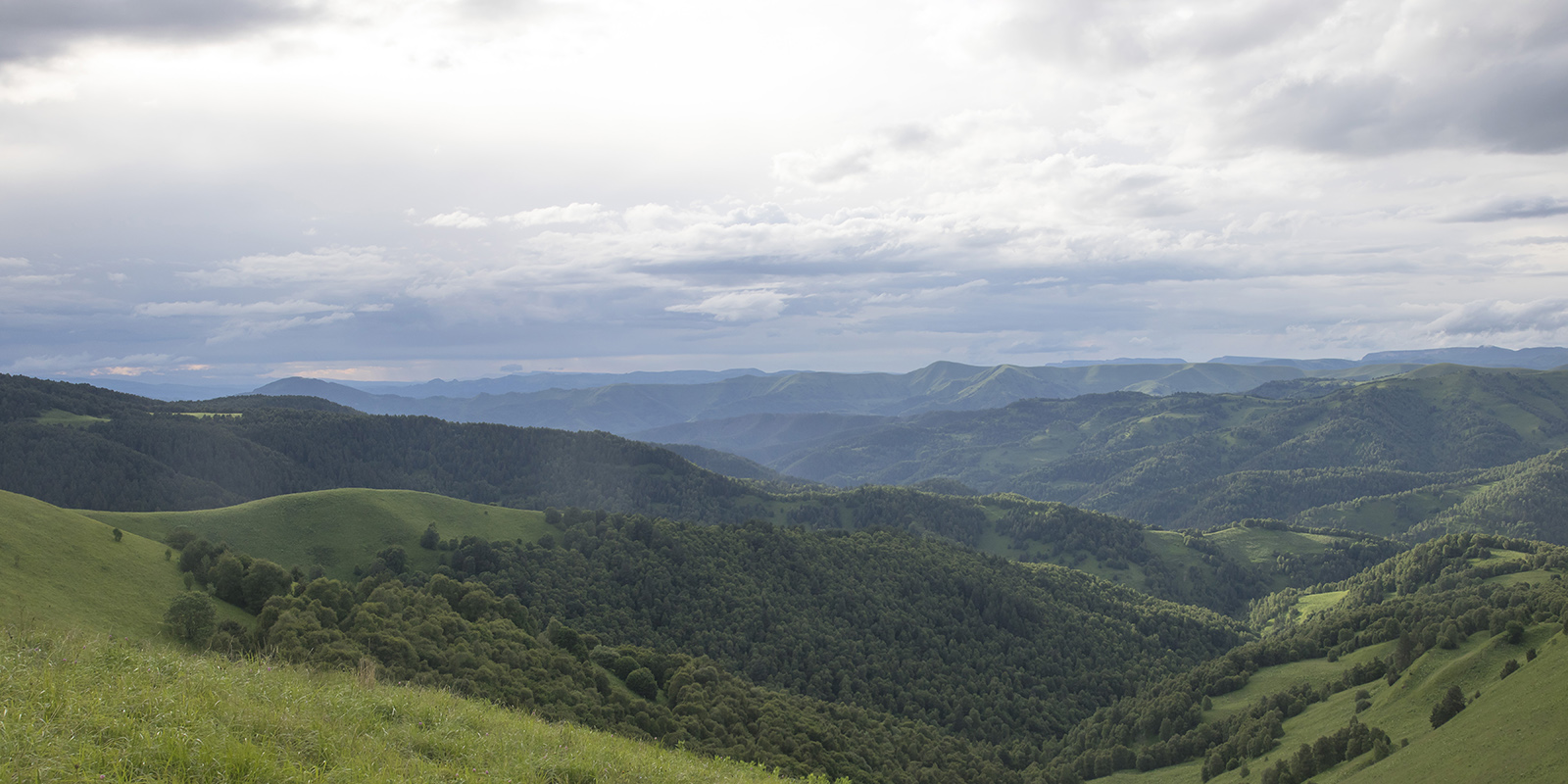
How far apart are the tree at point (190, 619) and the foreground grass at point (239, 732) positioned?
78.9 ft

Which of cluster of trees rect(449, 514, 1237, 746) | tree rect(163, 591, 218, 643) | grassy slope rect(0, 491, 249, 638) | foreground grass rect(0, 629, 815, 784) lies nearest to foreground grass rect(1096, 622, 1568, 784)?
cluster of trees rect(449, 514, 1237, 746)

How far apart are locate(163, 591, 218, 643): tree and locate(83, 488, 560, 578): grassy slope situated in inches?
3469

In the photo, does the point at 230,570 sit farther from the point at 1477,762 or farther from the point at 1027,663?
the point at 1027,663

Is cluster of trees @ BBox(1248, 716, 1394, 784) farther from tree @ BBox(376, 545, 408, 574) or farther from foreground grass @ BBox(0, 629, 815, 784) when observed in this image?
tree @ BBox(376, 545, 408, 574)

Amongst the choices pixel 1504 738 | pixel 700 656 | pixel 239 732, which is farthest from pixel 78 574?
pixel 1504 738

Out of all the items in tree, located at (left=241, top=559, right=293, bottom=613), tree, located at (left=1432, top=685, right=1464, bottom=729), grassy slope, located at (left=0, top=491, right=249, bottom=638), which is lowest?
tree, located at (left=1432, top=685, right=1464, bottom=729)

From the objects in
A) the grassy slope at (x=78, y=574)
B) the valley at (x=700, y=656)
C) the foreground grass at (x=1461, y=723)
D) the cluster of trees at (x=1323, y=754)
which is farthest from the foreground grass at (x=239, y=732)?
the cluster of trees at (x=1323, y=754)

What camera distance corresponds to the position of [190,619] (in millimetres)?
45438

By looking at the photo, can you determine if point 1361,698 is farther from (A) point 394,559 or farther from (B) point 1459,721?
(A) point 394,559

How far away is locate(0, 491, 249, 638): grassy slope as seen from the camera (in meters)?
44.0

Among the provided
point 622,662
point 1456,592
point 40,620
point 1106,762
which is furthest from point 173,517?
point 1456,592

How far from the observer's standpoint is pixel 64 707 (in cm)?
1709

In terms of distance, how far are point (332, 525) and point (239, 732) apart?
480 feet

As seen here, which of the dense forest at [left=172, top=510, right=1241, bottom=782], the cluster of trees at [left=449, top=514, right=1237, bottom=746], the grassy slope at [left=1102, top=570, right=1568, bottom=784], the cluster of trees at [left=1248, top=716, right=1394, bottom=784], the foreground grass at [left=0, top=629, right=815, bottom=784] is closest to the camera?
the foreground grass at [left=0, top=629, right=815, bottom=784]
